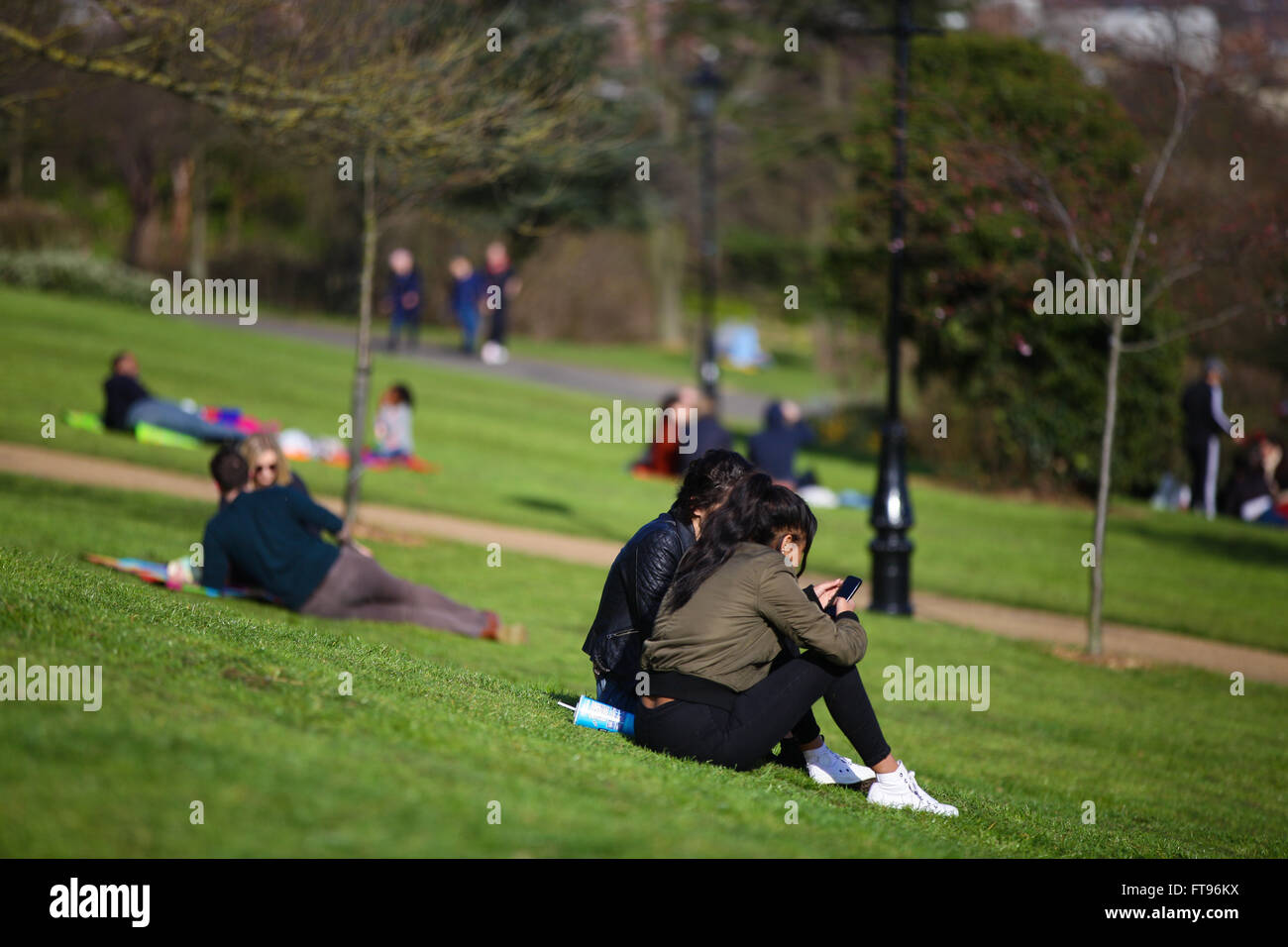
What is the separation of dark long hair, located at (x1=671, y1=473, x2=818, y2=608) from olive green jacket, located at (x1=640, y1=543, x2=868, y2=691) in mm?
40

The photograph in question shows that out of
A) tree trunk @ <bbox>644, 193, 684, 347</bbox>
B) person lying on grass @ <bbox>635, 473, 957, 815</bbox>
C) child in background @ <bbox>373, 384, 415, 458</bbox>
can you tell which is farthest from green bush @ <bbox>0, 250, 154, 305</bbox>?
person lying on grass @ <bbox>635, 473, 957, 815</bbox>

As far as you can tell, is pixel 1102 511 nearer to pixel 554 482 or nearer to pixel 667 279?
pixel 554 482

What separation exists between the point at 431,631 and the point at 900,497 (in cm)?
479

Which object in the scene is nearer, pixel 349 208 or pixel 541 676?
pixel 541 676

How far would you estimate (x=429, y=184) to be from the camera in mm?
12297

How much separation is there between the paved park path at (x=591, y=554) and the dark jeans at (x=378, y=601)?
367cm

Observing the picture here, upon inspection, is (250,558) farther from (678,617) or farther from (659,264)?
(659,264)

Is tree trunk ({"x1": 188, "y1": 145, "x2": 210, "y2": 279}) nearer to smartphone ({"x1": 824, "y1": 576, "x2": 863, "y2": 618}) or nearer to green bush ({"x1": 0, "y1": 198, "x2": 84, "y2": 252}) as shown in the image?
green bush ({"x1": 0, "y1": 198, "x2": 84, "y2": 252})

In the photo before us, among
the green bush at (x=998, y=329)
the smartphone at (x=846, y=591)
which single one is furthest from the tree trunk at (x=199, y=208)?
the smartphone at (x=846, y=591)

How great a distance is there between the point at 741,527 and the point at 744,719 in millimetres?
798

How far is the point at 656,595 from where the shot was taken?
6312 millimetres

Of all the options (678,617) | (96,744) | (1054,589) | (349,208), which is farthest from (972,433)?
(349,208)

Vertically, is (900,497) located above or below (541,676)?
above

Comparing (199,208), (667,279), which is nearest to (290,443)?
(199,208)
